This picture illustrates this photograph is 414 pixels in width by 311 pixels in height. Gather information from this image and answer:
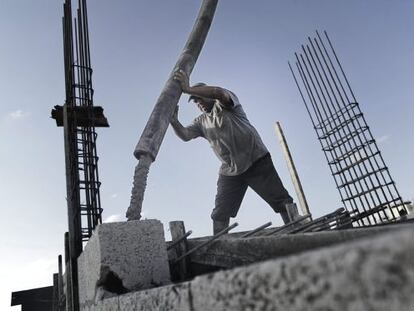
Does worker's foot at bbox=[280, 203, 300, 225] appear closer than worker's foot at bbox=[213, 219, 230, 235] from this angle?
Yes

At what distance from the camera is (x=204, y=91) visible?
423 centimetres

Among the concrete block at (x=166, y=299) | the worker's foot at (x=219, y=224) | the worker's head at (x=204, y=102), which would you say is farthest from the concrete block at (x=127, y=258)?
the worker's head at (x=204, y=102)

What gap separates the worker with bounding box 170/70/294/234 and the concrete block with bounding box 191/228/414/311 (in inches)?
159

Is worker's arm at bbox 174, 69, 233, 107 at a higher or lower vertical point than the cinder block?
higher

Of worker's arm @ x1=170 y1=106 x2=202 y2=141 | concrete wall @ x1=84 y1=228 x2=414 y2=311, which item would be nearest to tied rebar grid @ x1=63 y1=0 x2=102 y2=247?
worker's arm @ x1=170 y1=106 x2=202 y2=141

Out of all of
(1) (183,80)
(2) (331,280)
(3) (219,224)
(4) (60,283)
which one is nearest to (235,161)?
(3) (219,224)

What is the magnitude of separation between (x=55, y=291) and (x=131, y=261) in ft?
26.8

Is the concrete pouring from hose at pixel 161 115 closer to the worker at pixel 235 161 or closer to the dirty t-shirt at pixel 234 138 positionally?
the worker at pixel 235 161

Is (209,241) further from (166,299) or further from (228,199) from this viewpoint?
(228,199)

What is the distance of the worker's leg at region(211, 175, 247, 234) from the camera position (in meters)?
4.89

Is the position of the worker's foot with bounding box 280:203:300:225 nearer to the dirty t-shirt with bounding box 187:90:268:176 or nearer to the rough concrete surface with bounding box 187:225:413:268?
the dirty t-shirt with bounding box 187:90:268:176

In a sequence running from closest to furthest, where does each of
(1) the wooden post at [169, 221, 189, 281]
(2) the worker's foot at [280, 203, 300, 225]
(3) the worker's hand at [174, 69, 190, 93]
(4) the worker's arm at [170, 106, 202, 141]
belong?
1. (1) the wooden post at [169, 221, 189, 281]
2. (3) the worker's hand at [174, 69, 190, 93]
3. (2) the worker's foot at [280, 203, 300, 225]
4. (4) the worker's arm at [170, 106, 202, 141]

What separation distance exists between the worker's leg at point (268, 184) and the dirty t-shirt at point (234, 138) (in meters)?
0.12

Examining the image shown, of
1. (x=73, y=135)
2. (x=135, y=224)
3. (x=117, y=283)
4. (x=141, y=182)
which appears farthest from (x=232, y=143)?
(x=117, y=283)
